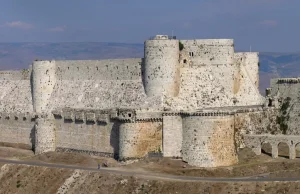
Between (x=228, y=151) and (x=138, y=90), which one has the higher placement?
(x=138, y=90)

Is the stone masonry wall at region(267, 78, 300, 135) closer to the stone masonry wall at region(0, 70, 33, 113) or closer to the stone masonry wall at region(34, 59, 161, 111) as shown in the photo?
the stone masonry wall at region(34, 59, 161, 111)

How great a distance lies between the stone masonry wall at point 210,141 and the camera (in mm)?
66938

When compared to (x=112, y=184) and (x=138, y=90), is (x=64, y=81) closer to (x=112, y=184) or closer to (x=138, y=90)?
(x=138, y=90)

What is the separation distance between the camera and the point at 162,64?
73.4 meters

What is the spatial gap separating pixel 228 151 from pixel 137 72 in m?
15.2

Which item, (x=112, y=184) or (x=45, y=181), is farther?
(x=45, y=181)

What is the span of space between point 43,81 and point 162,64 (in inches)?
772

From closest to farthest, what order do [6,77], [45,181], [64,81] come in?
[45,181]
[64,81]
[6,77]

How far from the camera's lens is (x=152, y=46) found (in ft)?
A: 242

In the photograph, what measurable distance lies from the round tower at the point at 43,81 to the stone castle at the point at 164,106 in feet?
0.40

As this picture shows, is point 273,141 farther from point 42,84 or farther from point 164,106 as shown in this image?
point 42,84

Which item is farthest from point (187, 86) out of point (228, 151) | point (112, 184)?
point (112, 184)

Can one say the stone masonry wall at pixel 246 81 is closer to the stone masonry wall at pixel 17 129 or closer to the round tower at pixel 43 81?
the round tower at pixel 43 81

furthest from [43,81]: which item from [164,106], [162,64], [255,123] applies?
[255,123]
